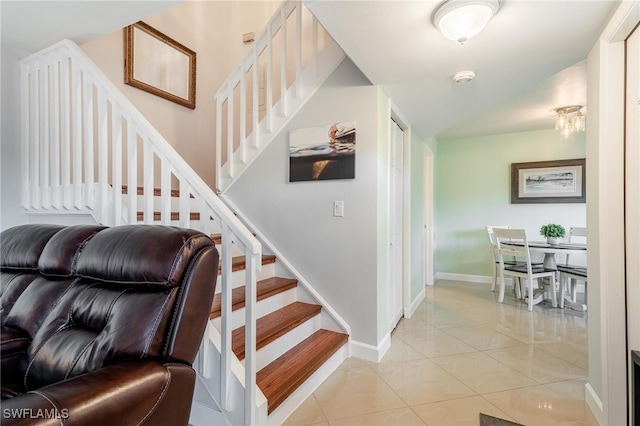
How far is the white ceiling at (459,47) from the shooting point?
143cm

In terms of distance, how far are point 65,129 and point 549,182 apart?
561 centimetres

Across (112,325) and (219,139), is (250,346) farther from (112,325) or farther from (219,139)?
(219,139)

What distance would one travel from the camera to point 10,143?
2.18m

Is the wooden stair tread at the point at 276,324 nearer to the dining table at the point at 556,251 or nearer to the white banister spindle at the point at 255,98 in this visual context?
the white banister spindle at the point at 255,98

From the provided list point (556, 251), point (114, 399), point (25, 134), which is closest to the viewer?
point (114, 399)

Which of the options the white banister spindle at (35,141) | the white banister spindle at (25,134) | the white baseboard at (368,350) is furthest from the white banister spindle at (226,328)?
the white banister spindle at (25,134)

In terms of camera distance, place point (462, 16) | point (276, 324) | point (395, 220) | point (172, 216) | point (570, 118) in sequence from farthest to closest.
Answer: point (570, 118)
point (395, 220)
point (172, 216)
point (276, 324)
point (462, 16)

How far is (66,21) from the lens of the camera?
1.87 metres

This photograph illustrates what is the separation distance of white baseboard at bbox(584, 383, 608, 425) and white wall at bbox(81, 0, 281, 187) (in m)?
3.71

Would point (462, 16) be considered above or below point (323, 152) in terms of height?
above

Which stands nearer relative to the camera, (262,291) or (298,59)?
(262,291)

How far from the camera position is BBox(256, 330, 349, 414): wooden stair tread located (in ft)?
5.20

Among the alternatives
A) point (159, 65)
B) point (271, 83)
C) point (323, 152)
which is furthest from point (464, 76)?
point (159, 65)

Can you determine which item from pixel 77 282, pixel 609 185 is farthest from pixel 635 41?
pixel 77 282
